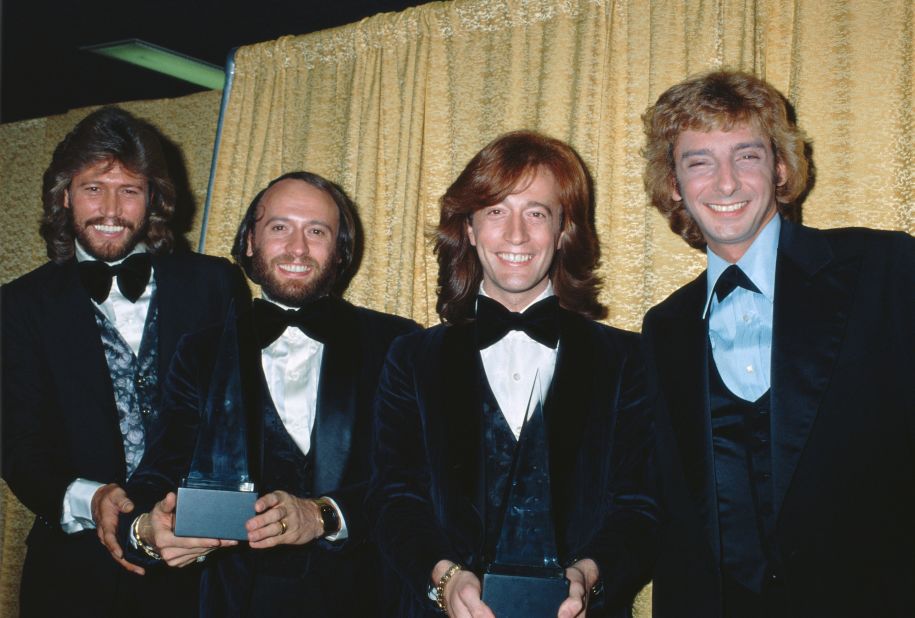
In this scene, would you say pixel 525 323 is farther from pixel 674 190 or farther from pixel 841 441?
pixel 841 441

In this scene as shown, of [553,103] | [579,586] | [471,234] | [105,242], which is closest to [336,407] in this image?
[471,234]

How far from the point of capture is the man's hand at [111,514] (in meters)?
1.94

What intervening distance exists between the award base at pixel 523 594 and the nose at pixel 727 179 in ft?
3.39

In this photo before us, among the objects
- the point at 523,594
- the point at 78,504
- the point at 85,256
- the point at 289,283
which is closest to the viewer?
the point at 523,594

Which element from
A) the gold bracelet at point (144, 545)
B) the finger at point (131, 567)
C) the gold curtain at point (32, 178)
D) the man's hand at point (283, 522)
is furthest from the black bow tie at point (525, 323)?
the gold curtain at point (32, 178)

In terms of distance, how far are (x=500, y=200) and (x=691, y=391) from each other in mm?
690

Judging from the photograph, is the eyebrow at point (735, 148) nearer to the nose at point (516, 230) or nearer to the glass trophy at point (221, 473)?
the nose at point (516, 230)

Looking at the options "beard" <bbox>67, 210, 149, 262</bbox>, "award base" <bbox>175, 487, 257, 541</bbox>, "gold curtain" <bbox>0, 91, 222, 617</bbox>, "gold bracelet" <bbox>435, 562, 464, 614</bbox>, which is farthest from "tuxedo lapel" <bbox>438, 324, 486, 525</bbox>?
"gold curtain" <bbox>0, 91, 222, 617</bbox>

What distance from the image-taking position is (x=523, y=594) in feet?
4.34

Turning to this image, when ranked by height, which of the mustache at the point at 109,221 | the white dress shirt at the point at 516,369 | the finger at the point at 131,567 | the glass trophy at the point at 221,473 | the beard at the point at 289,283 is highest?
the mustache at the point at 109,221

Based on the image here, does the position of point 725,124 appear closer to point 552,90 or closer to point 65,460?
point 552,90

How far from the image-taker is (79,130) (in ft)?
8.34

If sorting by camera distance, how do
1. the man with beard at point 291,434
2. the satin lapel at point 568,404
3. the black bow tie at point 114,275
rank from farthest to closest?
1. the black bow tie at point 114,275
2. the man with beard at point 291,434
3. the satin lapel at point 568,404

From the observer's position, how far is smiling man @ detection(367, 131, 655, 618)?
1749 mm
